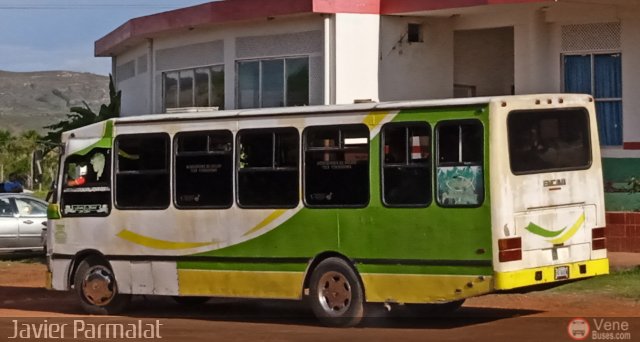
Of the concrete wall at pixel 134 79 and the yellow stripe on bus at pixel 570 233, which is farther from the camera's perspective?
the concrete wall at pixel 134 79

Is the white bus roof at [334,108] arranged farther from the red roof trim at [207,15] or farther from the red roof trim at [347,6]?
the red roof trim at [207,15]

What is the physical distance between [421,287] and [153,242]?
4.26 metres

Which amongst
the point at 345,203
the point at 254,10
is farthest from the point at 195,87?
the point at 345,203

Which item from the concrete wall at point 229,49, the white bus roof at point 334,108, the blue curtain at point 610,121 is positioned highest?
the concrete wall at point 229,49

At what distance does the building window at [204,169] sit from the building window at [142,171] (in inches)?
9.2

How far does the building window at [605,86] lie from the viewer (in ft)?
86.8

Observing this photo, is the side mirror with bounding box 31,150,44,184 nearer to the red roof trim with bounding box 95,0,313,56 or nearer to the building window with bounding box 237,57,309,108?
the red roof trim with bounding box 95,0,313,56

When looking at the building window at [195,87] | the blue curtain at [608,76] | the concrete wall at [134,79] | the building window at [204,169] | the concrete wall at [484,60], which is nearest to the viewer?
the building window at [204,169]

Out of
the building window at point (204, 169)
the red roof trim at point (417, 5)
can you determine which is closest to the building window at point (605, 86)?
the red roof trim at point (417, 5)

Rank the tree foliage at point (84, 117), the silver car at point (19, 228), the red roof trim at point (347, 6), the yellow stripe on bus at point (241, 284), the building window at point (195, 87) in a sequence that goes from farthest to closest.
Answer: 1. the tree foliage at point (84, 117)
2. the building window at point (195, 87)
3. the silver car at point (19, 228)
4. the red roof trim at point (347, 6)
5. the yellow stripe on bus at point (241, 284)

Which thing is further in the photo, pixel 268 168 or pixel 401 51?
pixel 401 51

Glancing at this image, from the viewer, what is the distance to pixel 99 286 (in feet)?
61.1

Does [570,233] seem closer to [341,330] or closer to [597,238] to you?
[597,238]

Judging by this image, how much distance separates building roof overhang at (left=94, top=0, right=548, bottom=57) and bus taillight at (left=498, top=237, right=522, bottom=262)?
11798mm
